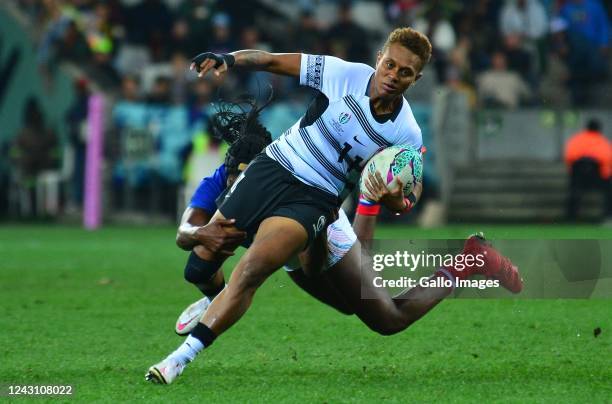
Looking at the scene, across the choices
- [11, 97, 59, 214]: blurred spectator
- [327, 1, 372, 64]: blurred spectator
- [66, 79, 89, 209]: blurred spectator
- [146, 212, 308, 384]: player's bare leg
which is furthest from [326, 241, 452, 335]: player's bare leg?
[11, 97, 59, 214]: blurred spectator

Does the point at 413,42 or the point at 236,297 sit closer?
the point at 236,297

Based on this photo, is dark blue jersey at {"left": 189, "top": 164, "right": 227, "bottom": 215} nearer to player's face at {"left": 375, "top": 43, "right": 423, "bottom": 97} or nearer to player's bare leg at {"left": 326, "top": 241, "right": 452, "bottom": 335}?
player's bare leg at {"left": 326, "top": 241, "right": 452, "bottom": 335}

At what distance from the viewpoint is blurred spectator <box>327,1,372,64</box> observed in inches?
879

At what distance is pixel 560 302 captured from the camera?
11.7 metres

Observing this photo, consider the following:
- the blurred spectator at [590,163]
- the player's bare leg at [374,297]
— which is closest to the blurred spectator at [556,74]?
the blurred spectator at [590,163]

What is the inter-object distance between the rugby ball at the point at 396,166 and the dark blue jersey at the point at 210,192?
1.49m

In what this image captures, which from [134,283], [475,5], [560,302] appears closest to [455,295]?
[560,302]

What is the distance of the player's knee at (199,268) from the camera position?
26.8 feet

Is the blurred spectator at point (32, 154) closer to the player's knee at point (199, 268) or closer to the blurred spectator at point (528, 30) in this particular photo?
the blurred spectator at point (528, 30)

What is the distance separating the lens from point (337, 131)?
749 centimetres

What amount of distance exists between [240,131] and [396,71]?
4.83 feet

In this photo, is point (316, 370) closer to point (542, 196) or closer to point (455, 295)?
point (455, 295)

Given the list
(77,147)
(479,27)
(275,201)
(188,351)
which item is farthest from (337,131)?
(479,27)

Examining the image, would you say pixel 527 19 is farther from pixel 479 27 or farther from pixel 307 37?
pixel 307 37
